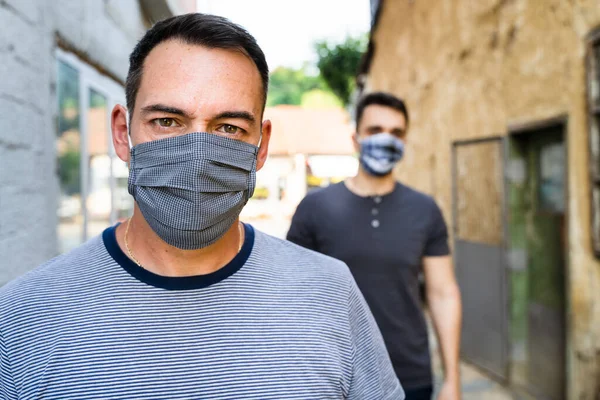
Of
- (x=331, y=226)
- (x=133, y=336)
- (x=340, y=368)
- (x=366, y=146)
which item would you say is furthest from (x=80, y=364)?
(x=366, y=146)

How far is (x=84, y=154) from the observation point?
3.20m

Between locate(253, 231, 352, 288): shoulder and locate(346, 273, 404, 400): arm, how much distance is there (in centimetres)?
6

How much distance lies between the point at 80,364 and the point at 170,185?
1.44 feet

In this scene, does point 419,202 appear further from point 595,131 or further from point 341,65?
point 341,65

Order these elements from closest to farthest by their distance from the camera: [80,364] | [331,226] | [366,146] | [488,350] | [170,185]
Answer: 1. [80,364]
2. [170,185]
3. [331,226]
4. [366,146]
5. [488,350]

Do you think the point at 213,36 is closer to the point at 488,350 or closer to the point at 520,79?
the point at 520,79

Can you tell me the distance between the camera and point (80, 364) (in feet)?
3.94

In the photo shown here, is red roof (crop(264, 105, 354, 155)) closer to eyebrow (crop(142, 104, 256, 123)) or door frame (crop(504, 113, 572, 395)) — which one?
door frame (crop(504, 113, 572, 395))

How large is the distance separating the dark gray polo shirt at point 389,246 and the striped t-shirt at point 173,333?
1.19 meters

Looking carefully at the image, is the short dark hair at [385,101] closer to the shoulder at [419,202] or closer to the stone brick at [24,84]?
the shoulder at [419,202]

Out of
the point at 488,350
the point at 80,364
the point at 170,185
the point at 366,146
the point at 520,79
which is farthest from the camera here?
the point at 488,350

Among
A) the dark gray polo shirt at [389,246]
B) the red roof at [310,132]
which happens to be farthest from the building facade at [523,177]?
the red roof at [310,132]

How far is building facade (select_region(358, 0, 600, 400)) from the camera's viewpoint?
385 centimetres

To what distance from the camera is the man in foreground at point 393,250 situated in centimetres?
262
